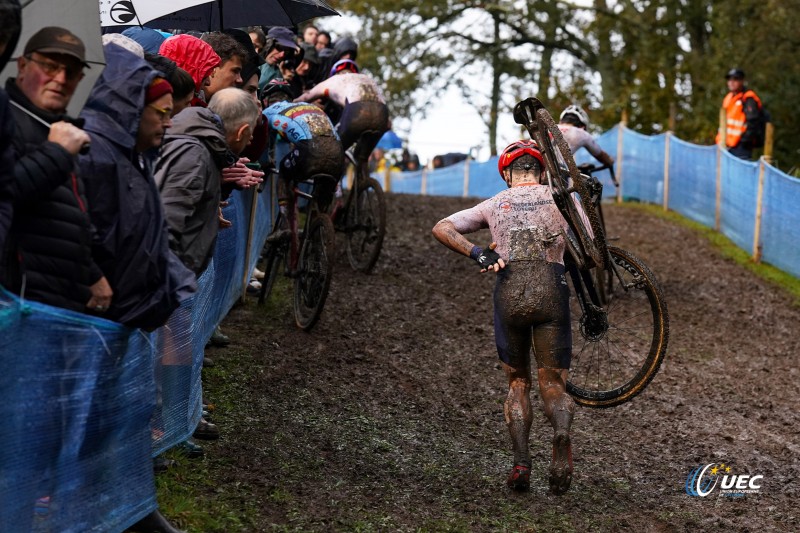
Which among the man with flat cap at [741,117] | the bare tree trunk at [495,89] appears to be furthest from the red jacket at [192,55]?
the bare tree trunk at [495,89]

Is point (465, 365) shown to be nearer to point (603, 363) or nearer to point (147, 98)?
point (603, 363)

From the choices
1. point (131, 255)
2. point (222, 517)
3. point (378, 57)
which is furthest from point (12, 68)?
point (378, 57)

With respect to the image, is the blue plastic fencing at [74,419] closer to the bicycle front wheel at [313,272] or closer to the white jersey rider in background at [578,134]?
the bicycle front wheel at [313,272]

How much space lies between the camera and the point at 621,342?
38.3 ft

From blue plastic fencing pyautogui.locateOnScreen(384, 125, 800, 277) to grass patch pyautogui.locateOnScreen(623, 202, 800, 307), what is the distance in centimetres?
11

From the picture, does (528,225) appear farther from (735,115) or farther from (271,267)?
(735,115)

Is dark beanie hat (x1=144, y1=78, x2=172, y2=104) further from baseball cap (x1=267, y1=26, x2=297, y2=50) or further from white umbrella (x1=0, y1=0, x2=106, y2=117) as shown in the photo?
baseball cap (x1=267, y1=26, x2=297, y2=50)

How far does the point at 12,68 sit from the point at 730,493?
4816 millimetres

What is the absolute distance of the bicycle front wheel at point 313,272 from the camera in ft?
31.6

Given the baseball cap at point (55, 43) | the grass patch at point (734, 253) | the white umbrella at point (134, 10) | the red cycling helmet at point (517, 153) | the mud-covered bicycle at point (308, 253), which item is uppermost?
the white umbrella at point (134, 10)

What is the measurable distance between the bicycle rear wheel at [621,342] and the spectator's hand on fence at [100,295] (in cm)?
356

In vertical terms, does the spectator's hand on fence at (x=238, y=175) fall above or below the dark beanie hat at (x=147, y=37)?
below

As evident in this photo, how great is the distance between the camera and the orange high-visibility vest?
18.8 m

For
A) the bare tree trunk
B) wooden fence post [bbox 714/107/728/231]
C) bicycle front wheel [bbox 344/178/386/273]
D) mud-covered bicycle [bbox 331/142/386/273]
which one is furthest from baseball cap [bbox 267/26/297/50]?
the bare tree trunk
